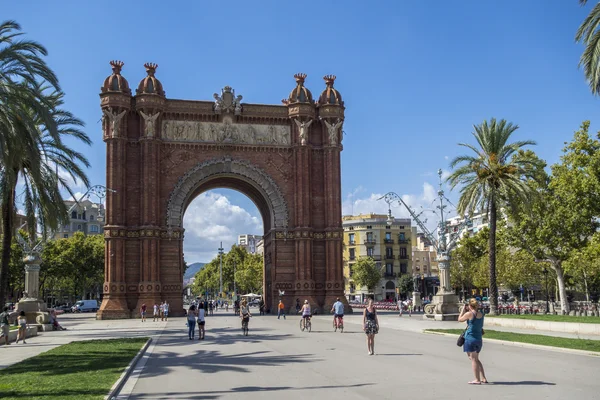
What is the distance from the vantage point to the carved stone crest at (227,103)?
50.1 meters

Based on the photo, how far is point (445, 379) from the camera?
12750mm

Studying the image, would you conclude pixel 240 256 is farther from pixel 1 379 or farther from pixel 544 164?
pixel 1 379

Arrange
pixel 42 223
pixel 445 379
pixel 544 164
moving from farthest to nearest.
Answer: pixel 544 164 → pixel 42 223 → pixel 445 379

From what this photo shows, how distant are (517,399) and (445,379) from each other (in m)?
2.50

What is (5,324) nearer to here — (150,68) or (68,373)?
(68,373)

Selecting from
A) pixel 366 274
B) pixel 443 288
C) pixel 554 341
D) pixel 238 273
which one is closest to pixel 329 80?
pixel 443 288

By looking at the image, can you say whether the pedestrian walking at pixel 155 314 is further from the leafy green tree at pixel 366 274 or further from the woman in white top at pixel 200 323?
the leafy green tree at pixel 366 274

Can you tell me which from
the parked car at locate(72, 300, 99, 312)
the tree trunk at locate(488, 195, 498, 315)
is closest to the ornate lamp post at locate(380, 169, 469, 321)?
the tree trunk at locate(488, 195, 498, 315)

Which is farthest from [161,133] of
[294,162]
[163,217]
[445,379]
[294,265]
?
[445,379]

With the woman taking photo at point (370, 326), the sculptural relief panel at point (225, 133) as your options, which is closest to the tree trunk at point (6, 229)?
the woman taking photo at point (370, 326)

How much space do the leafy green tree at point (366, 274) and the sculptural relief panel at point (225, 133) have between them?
45762mm

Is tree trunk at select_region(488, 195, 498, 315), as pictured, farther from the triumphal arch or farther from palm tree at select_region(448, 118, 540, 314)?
the triumphal arch

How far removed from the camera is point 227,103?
50.3 metres

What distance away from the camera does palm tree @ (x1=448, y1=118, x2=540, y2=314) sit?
36406 millimetres
